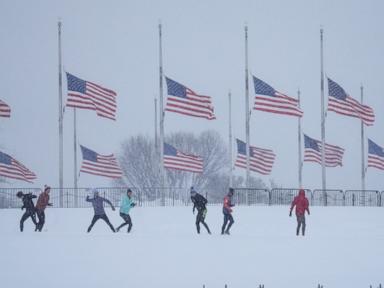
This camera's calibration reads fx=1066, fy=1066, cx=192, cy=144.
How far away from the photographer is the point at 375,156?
58594 mm

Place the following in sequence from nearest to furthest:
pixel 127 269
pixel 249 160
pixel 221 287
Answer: pixel 221 287 → pixel 127 269 → pixel 249 160

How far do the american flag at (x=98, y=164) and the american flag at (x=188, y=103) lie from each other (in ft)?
17.3

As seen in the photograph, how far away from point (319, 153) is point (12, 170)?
1775 cm

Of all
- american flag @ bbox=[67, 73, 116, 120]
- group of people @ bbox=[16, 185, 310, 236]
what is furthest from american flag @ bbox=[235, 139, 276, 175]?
group of people @ bbox=[16, 185, 310, 236]

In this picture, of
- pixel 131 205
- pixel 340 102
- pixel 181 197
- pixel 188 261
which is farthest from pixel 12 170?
pixel 188 261

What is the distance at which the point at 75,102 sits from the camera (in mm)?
48938

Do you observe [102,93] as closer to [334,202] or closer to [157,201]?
[157,201]

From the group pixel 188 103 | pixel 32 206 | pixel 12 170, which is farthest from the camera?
pixel 12 170

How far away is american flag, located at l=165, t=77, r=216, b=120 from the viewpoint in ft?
159

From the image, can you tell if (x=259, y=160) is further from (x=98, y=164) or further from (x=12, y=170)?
(x=12, y=170)

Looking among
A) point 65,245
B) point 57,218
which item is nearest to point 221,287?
point 65,245

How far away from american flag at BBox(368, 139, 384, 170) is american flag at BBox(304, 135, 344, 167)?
5.46ft

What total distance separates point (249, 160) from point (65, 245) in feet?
83.7

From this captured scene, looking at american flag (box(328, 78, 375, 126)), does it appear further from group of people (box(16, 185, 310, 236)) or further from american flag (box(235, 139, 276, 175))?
group of people (box(16, 185, 310, 236))
